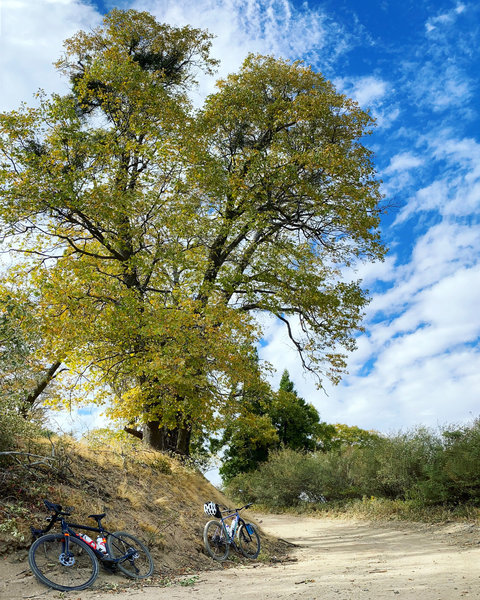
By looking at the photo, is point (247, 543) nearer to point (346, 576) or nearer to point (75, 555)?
point (346, 576)

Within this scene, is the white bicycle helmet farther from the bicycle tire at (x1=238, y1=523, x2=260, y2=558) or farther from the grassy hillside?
the bicycle tire at (x1=238, y1=523, x2=260, y2=558)

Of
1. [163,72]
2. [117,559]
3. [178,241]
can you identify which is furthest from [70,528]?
[163,72]

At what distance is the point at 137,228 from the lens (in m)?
14.0

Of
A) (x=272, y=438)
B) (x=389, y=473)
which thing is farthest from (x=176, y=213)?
(x=272, y=438)

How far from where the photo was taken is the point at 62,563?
21.9ft

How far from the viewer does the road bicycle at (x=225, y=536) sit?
377 inches

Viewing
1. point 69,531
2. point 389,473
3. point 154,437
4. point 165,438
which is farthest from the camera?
point 389,473

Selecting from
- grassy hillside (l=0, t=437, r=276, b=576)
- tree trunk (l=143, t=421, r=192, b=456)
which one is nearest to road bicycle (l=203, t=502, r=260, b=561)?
grassy hillside (l=0, t=437, r=276, b=576)

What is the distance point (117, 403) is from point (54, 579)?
7.90 meters

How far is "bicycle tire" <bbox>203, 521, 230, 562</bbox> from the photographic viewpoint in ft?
30.9

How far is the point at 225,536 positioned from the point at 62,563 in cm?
403

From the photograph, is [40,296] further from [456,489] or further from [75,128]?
[456,489]

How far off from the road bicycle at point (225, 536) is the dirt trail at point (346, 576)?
62 cm

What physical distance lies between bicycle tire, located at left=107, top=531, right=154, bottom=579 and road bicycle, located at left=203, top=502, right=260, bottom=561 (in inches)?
67.0
